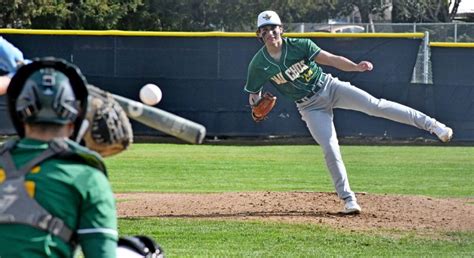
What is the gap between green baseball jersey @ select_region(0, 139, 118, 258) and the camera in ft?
10.2

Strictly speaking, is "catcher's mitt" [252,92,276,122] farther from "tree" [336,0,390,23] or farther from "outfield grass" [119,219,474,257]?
"tree" [336,0,390,23]

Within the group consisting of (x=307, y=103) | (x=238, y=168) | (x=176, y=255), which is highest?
(x=307, y=103)

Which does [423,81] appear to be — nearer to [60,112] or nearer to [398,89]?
[398,89]

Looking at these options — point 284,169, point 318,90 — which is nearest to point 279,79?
point 318,90

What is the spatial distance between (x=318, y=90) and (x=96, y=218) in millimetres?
6763

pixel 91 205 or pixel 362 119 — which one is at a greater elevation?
pixel 91 205

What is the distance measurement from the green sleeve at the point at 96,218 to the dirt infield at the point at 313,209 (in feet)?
20.5

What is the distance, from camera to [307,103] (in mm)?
9789

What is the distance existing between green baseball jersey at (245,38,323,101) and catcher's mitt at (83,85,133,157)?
249 inches

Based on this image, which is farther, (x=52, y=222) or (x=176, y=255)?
(x=176, y=255)

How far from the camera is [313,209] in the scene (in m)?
10.4

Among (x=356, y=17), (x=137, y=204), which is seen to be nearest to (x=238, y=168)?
(x=137, y=204)

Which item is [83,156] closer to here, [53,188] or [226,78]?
[53,188]

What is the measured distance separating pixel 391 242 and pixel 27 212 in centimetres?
567
